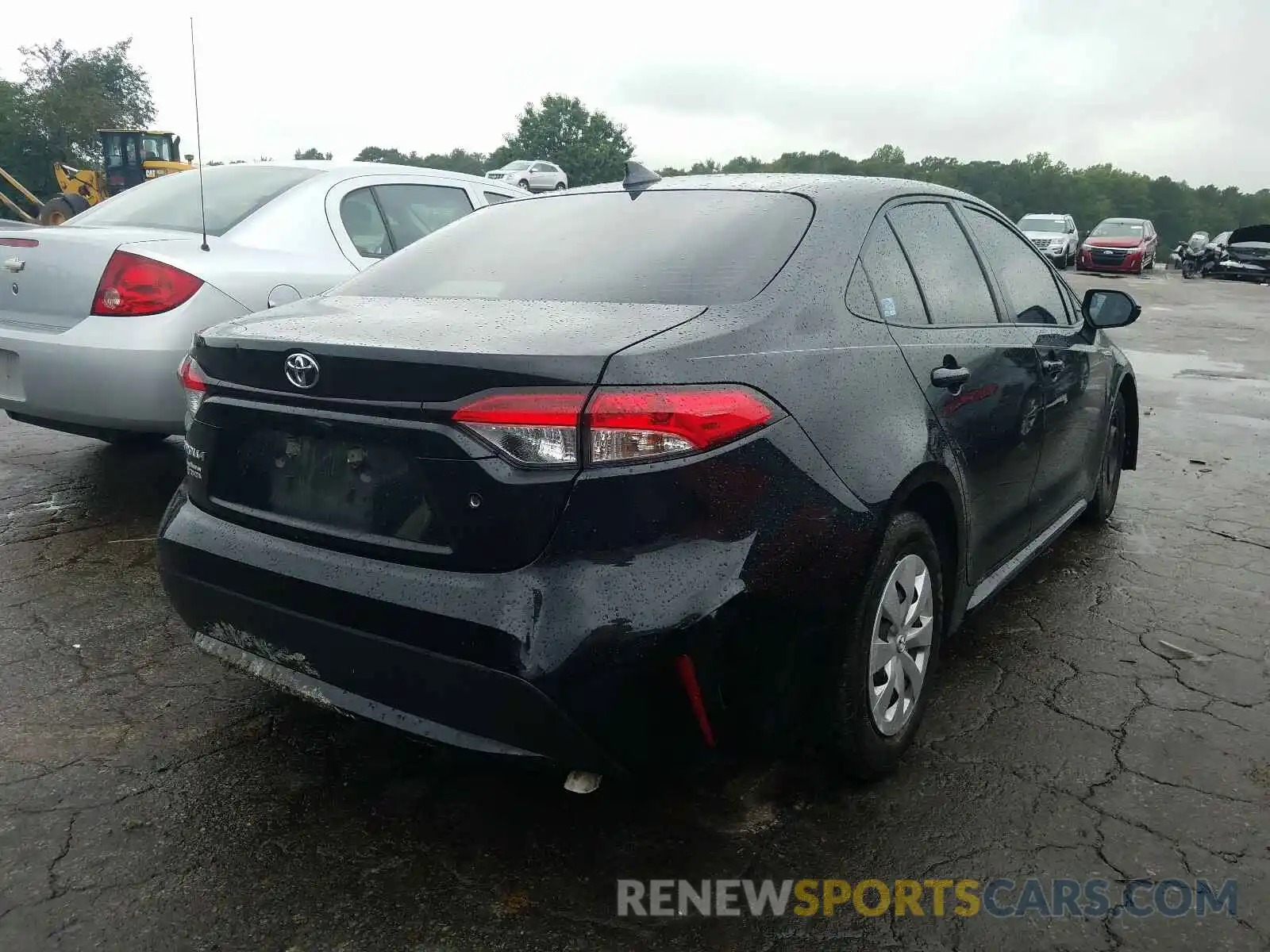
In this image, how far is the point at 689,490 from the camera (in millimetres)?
1996

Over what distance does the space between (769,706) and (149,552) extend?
10.2 feet

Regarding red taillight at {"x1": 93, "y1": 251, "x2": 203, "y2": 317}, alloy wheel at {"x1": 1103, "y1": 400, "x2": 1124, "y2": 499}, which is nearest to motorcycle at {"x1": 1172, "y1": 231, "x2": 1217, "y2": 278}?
alloy wheel at {"x1": 1103, "y1": 400, "x2": 1124, "y2": 499}

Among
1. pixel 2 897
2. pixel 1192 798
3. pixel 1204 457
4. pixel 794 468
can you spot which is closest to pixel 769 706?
pixel 794 468

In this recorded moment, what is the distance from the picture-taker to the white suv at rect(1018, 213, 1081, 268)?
93.5 ft

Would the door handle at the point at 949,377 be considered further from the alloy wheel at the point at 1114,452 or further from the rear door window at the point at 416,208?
the rear door window at the point at 416,208

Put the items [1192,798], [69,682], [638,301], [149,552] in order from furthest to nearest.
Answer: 1. [149,552]
2. [69,682]
3. [1192,798]
4. [638,301]

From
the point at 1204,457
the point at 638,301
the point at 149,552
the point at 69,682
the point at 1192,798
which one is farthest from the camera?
the point at 1204,457

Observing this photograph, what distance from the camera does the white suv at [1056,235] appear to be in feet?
93.5

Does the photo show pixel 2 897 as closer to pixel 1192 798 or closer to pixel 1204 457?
pixel 1192 798

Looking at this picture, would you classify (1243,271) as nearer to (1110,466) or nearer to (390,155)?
(1110,466)

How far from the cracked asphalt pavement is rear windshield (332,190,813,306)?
46.3 inches

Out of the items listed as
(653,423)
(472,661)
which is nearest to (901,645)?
(653,423)

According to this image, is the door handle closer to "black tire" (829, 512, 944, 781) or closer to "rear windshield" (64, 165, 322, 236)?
"black tire" (829, 512, 944, 781)

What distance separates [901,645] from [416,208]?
13.5ft
